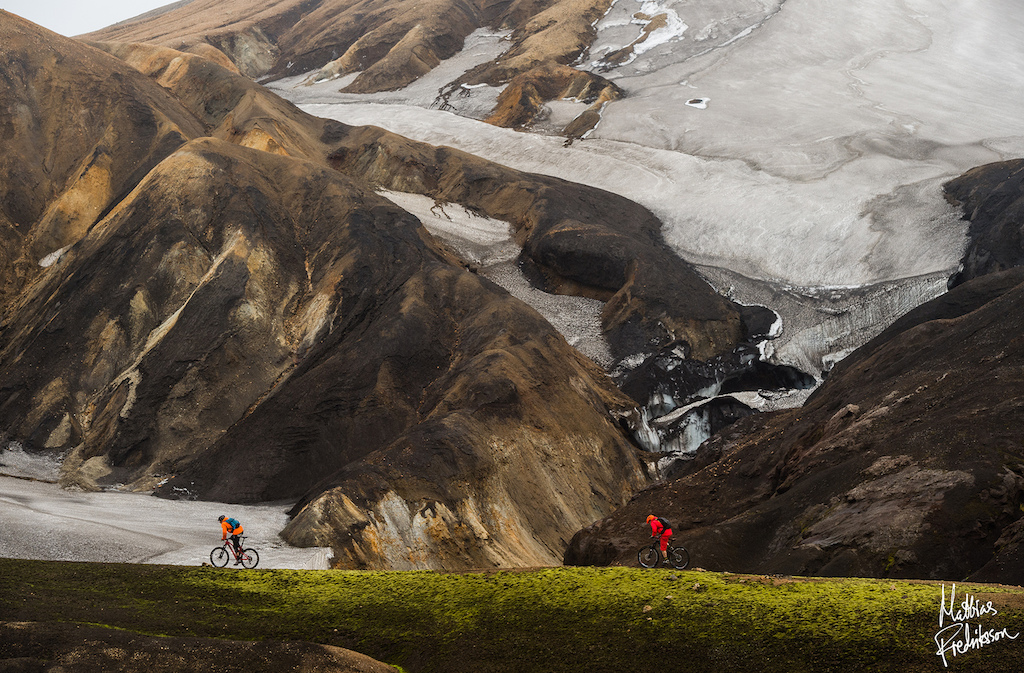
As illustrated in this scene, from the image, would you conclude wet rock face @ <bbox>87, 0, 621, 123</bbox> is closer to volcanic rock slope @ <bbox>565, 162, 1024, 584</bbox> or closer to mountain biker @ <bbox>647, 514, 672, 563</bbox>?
volcanic rock slope @ <bbox>565, 162, 1024, 584</bbox>

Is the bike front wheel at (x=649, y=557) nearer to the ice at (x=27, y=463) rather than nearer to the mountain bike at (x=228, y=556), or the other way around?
the mountain bike at (x=228, y=556)

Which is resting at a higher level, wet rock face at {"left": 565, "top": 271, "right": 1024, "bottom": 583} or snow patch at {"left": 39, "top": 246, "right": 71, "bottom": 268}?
snow patch at {"left": 39, "top": 246, "right": 71, "bottom": 268}

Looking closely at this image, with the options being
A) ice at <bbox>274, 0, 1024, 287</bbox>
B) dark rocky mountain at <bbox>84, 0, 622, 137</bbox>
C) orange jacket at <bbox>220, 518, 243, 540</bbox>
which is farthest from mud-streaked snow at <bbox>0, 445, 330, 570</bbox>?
dark rocky mountain at <bbox>84, 0, 622, 137</bbox>

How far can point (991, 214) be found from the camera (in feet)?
170

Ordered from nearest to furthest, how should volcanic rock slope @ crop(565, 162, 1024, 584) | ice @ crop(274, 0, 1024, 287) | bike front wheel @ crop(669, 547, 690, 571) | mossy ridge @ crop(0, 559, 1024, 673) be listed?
mossy ridge @ crop(0, 559, 1024, 673), volcanic rock slope @ crop(565, 162, 1024, 584), bike front wheel @ crop(669, 547, 690, 571), ice @ crop(274, 0, 1024, 287)

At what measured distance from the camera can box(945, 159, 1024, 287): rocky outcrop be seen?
1863 inches

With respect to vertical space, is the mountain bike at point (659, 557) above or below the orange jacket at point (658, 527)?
below

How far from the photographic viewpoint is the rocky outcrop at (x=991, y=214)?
47.3 metres

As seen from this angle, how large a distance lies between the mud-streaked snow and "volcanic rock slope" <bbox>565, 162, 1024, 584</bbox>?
33.2ft

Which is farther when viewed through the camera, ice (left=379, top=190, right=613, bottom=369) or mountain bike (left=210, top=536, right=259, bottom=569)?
ice (left=379, top=190, right=613, bottom=369)

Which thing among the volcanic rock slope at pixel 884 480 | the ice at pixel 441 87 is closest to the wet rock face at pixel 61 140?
the volcanic rock slope at pixel 884 480

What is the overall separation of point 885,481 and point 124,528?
2119cm

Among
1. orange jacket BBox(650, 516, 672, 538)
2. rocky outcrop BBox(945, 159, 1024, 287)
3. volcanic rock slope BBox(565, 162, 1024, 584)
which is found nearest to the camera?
volcanic rock slope BBox(565, 162, 1024, 584)

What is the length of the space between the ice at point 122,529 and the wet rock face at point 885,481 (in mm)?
10031
